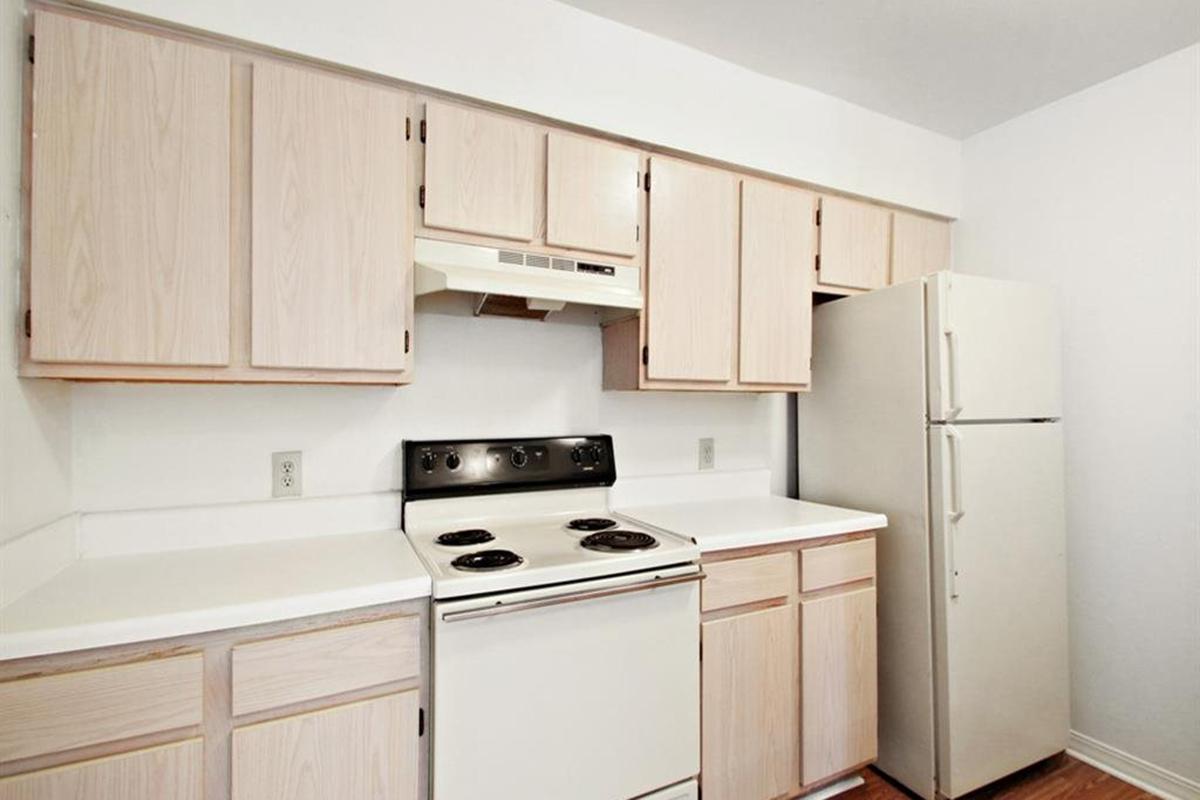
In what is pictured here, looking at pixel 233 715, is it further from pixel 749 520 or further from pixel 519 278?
pixel 749 520

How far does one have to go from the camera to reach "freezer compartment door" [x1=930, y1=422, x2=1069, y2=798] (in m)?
1.88

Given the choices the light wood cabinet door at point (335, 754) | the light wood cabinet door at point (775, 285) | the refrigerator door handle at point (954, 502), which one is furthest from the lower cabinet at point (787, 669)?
the light wood cabinet door at point (335, 754)

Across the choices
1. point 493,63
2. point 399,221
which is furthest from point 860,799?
point 493,63

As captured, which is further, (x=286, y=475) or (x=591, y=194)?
(x=591, y=194)

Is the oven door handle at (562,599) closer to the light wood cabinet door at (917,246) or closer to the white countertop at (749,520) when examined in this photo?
the white countertop at (749,520)

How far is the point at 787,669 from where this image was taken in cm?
180

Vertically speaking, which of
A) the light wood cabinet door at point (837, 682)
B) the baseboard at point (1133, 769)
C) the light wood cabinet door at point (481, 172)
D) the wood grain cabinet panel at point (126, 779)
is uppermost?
the light wood cabinet door at point (481, 172)

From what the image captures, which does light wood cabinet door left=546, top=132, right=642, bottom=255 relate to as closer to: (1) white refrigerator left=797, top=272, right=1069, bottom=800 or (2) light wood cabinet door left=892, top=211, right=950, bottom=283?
(1) white refrigerator left=797, top=272, right=1069, bottom=800

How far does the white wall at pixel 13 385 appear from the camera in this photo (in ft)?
3.81

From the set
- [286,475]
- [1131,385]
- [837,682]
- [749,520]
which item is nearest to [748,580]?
[749,520]

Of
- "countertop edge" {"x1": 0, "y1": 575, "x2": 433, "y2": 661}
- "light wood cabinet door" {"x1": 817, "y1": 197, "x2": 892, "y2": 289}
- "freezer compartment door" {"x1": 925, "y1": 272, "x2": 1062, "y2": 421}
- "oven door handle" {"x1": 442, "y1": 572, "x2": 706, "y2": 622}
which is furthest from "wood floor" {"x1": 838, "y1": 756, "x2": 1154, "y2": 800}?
"light wood cabinet door" {"x1": 817, "y1": 197, "x2": 892, "y2": 289}

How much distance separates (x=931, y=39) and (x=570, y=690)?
94.6 inches

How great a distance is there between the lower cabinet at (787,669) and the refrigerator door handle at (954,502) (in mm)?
233

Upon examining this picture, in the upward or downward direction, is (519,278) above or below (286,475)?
above
